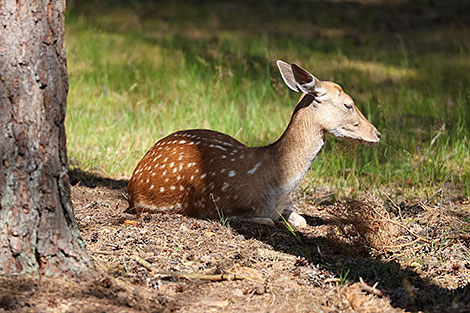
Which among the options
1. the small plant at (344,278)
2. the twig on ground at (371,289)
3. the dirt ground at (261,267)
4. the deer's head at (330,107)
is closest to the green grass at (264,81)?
the deer's head at (330,107)

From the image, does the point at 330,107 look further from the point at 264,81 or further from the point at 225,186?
the point at 264,81

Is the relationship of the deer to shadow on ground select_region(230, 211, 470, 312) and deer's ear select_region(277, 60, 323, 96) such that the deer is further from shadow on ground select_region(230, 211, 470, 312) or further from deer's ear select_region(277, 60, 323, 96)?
shadow on ground select_region(230, 211, 470, 312)

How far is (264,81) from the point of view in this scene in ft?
28.8

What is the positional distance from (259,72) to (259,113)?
68.4 inches

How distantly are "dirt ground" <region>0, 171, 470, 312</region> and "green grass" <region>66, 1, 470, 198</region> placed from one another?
1421 mm

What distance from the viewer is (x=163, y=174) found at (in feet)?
16.7

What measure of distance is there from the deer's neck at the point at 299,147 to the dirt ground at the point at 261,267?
1.22ft

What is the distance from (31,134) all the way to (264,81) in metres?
5.74

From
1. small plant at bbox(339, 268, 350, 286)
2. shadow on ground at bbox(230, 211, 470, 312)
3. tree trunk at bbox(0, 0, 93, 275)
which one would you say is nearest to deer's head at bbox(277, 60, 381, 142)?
shadow on ground at bbox(230, 211, 470, 312)

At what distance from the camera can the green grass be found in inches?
257

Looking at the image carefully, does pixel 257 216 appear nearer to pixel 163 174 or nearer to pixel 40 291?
pixel 163 174

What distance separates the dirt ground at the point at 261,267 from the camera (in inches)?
132

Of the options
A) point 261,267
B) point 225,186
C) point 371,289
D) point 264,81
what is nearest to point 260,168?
point 225,186

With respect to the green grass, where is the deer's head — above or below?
above
